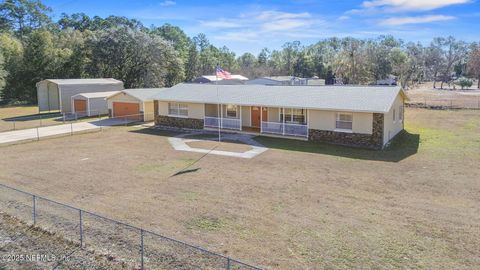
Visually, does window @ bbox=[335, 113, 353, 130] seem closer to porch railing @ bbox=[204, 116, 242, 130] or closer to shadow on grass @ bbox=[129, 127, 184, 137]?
porch railing @ bbox=[204, 116, 242, 130]

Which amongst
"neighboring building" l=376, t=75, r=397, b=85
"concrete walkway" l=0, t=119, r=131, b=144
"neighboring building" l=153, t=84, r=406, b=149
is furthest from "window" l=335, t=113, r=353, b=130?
"neighboring building" l=376, t=75, r=397, b=85

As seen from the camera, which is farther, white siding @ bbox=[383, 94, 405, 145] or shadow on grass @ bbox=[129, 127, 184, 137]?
shadow on grass @ bbox=[129, 127, 184, 137]

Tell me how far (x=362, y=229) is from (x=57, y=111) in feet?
137

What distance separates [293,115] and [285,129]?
122cm

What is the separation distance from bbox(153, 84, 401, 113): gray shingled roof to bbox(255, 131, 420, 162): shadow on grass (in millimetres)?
2261

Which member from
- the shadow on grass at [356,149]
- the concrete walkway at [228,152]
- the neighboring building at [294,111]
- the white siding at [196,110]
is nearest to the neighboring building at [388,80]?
the neighboring building at [294,111]

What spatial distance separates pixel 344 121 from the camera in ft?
76.9

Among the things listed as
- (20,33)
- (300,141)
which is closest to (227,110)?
(300,141)

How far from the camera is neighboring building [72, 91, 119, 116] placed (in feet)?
128

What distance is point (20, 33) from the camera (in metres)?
79.6

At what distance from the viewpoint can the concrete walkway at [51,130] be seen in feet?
89.4

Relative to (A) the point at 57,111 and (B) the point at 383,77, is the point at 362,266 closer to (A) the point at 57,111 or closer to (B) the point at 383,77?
(A) the point at 57,111

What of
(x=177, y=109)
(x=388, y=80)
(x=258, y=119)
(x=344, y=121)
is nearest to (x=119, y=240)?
(x=344, y=121)

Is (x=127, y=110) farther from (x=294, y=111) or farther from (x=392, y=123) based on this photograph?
(x=392, y=123)
